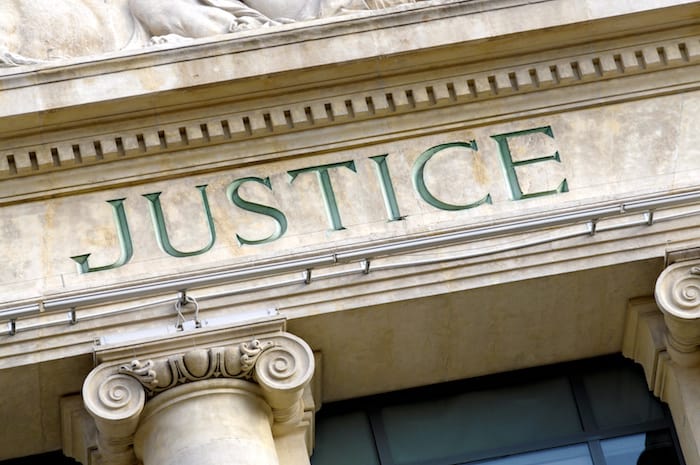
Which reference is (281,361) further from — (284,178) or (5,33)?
(5,33)

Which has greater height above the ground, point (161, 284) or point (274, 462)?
point (161, 284)

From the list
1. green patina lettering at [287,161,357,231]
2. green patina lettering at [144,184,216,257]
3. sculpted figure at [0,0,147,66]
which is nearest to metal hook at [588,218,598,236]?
green patina lettering at [287,161,357,231]

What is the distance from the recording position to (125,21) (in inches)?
683

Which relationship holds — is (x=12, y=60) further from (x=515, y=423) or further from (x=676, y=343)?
(x=676, y=343)

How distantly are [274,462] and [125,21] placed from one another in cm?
388

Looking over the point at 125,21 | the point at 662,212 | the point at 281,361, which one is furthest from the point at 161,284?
the point at 662,212

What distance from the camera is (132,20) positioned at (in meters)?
17.3

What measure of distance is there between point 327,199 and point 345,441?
67.6 inches

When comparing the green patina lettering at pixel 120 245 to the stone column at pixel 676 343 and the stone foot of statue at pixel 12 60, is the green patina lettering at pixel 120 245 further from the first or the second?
the stone column at pixel 676 343

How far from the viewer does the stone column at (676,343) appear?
52.0 feet

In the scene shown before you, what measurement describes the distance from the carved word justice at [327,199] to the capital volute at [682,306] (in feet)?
3.54

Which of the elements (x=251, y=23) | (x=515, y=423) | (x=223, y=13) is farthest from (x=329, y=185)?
(x=515, y=423)

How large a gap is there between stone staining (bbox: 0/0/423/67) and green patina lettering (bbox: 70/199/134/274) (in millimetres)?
1308

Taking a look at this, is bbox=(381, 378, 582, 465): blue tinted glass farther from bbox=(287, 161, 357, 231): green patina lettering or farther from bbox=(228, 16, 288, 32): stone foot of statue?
bbox=(228, 16, 288, 32): stone foot of statue
